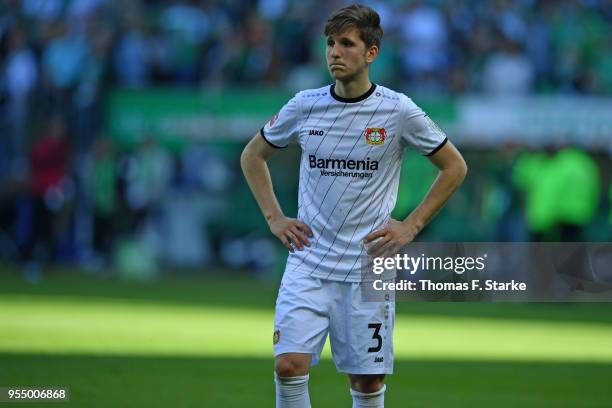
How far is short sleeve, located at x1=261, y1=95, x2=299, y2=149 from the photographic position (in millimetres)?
6801

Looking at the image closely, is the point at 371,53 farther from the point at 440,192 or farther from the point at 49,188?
the point at 49,188

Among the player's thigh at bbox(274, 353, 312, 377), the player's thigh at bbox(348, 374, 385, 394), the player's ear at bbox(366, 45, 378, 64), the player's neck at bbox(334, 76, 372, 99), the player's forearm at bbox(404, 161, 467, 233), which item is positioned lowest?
the player's thigh at bbox(348, 374, 385, 394)

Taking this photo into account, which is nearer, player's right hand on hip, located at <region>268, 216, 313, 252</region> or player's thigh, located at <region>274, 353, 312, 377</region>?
player's thigh, located at <region>274, 353, 312, 377</region>

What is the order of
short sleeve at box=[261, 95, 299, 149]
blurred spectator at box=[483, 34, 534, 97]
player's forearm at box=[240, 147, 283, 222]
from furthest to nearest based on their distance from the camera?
1. blurred spectator at box=[483, 34, 534, 97]
2. player's forearm at box=[240, 147, 283, 222]
3. short sleeve at box=[261, 95, 299, 149]

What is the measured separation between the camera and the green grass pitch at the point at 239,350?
9391 mm

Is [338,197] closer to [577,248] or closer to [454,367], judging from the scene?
[577,248]

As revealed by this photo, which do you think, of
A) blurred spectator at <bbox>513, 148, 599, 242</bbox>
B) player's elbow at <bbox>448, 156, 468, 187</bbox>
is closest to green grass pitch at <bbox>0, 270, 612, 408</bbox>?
blurred spectator at <bbox>513, 148, 599, 242</bbox>

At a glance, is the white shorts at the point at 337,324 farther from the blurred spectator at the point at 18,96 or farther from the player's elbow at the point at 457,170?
the blurred spectator at the point at 18,96

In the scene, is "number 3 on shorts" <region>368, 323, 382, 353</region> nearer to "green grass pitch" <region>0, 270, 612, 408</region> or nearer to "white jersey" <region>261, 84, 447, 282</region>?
"white jersey" <region>261, 84, 447, 282</region>

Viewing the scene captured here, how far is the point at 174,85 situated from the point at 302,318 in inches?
649

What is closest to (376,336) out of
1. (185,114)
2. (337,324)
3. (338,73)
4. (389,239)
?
(337,324)

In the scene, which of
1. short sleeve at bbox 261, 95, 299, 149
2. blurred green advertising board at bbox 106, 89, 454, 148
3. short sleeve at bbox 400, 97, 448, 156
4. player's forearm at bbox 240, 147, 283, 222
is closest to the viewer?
short sleeve at bbox 400, 97, 448, 156

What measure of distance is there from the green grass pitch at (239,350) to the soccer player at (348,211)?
2.38m

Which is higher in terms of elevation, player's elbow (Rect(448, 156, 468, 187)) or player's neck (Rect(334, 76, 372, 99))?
player's neck (Rect(334, 76, 372, 99))
